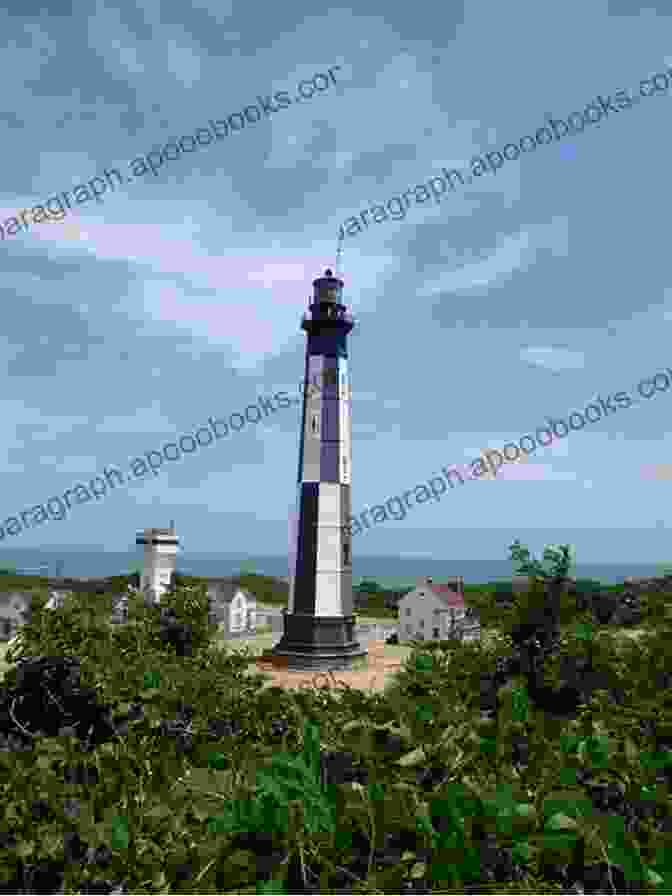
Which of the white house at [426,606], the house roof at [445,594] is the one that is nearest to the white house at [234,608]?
the white house at [426,606]

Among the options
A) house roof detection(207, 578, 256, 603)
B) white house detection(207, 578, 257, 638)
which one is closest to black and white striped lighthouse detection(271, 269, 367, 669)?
white house detection(207, 578, 257, 638)

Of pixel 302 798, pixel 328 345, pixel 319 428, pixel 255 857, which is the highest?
pixel 328 345

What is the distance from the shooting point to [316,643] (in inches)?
1093

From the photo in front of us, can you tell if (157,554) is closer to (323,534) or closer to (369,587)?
(323,534)

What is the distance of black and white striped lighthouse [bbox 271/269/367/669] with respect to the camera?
90.1 ft

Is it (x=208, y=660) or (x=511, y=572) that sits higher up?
(x=511, y=572)

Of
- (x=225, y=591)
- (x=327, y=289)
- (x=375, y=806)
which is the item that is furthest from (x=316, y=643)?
(x=375, y=806)

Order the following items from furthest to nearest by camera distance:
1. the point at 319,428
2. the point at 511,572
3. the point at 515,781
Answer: the point at 319,428 < the point at 511,572 < the point at 515,781

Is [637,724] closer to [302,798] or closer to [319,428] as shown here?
[302,798]

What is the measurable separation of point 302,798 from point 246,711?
5890 millimetres

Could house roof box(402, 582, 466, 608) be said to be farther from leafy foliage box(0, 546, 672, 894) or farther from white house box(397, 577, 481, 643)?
leafy foliage box(0, 546, 672, 894)

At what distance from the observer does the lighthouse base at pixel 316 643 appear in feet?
91.1

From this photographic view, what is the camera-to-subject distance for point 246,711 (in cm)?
730

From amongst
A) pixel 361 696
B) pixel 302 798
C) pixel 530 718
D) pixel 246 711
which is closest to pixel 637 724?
pixel 530 718
